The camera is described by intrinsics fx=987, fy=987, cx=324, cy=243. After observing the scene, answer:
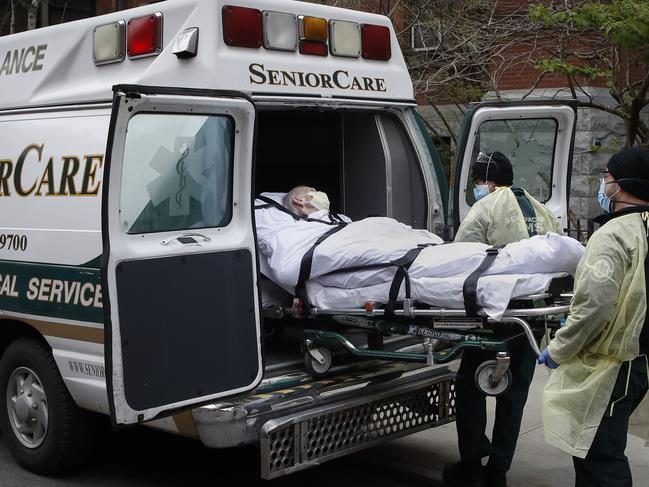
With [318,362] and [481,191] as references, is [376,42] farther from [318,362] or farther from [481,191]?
[318,362]

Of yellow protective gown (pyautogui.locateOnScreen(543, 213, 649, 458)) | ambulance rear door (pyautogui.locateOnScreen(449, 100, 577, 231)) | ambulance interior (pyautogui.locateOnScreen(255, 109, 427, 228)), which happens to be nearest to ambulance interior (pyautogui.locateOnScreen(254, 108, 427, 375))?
ambulance interior (pyautogui.locateOnScreen(255, 109, 427, 228))

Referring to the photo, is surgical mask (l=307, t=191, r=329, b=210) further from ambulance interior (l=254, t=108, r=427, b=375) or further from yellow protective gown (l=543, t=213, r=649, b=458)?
yellow protective gown (l=543, t=213, r=649, b=458)

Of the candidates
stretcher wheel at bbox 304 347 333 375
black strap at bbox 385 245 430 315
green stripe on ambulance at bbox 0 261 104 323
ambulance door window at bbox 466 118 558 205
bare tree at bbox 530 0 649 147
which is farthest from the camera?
bare tree at bbox 530 0 649 147

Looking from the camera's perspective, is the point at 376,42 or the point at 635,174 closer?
the point at 635,174

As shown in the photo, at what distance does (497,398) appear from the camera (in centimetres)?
555

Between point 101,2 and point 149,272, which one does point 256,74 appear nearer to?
point 149,272

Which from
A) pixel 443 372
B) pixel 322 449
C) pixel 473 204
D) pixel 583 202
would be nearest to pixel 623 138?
pixel 583 202

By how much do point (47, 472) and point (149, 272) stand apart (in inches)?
73.0

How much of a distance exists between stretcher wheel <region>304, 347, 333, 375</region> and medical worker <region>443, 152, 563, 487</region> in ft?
2.52

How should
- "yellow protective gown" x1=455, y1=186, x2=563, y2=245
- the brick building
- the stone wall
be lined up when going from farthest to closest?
1. the stone wall
2. the brick building
3. "yellow protective gown" x1=455, y1=186, x2=563, y2=245

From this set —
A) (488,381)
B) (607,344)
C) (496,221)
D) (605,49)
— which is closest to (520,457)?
(496,221)

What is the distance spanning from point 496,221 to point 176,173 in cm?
201

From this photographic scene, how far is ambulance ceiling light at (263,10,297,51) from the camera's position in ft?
A: 18.1

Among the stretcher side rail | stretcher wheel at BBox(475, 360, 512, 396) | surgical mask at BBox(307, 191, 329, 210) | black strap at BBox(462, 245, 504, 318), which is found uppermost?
surgical mask at BBox(307, 191, 329, 210)
